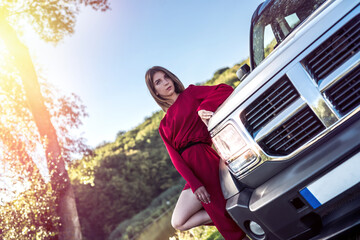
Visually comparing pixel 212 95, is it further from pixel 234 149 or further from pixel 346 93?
pixel 346 93

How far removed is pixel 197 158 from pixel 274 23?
1.43m

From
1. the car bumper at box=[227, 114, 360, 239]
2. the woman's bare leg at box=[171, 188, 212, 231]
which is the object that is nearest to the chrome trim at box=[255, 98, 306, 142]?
the car bumper at box=[227, 114, 360, 239]

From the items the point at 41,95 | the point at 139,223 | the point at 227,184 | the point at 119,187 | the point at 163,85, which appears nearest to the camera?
the point at 227,184

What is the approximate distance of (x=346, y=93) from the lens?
154 cm

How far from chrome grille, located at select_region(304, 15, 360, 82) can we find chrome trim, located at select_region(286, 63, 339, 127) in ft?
0.15

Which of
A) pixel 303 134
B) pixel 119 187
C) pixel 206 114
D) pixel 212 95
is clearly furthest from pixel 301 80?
pixel 119 187

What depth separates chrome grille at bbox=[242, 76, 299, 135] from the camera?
66.3 inches

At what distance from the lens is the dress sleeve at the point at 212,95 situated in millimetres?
2527

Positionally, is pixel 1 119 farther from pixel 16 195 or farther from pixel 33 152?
pixel 16 195

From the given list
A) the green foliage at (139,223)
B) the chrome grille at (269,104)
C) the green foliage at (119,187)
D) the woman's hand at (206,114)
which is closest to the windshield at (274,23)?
the woman's hand at (206,114)

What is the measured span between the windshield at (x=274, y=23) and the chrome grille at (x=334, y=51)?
771 millimetres

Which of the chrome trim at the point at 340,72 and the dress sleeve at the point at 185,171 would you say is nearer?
the chrome trim at the point at 340,72

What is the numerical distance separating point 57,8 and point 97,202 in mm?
16331

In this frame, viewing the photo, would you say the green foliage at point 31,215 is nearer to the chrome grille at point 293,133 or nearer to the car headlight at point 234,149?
the car headlight at point 234,149
